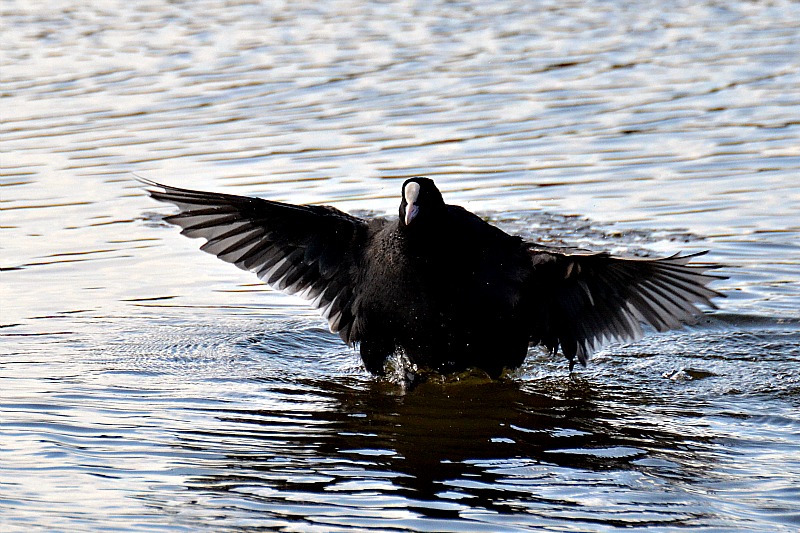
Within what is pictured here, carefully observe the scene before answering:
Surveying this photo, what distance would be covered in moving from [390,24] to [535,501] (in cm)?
1121

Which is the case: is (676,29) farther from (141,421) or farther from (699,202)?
(141,421)

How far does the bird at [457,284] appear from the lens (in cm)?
570

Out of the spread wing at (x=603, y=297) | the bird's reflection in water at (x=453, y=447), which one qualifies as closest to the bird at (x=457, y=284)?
the spread wing at (x=603, y=297)

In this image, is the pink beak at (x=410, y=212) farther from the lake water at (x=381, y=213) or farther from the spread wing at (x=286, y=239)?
the lake water at (x=381, y=213)

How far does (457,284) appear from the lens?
5766mm

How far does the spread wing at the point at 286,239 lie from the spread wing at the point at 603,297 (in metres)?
0.94

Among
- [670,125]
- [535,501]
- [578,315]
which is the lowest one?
[535,501]

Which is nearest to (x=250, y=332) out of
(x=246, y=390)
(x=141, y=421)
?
(x=246, y=390)

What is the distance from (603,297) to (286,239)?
1615mm

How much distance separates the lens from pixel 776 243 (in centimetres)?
780

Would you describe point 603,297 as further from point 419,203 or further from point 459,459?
point 459,459

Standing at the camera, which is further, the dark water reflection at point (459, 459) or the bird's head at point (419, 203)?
the bird's head at point (419, 203)

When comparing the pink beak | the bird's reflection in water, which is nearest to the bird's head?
the pink beak

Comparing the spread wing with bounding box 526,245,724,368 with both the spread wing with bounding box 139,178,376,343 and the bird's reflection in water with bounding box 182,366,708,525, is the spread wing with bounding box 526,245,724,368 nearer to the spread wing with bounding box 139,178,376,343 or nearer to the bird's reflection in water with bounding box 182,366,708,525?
the bird's reflection in water with bounding box 182,366,708,525
